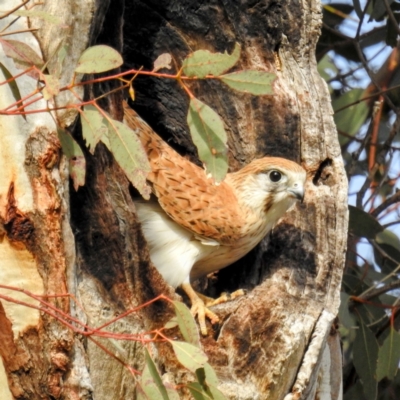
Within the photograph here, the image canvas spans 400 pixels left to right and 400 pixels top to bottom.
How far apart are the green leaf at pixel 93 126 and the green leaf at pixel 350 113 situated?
2.75 m

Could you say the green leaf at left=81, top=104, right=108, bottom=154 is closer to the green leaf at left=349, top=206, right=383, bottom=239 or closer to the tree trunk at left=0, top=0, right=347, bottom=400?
the tree trunk at left=0, top=0, right=347, bottom=400

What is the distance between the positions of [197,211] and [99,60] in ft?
4.26

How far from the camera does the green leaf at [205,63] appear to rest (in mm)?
2170

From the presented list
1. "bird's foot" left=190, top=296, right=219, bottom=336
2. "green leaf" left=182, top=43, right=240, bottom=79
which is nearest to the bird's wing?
"bird's foot" left=190, top=296, right=219, bottom=336

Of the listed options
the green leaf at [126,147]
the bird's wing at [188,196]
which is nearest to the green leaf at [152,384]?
the green leaf at [126,147]

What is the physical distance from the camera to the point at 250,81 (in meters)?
2.23

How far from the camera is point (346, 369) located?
4492mm

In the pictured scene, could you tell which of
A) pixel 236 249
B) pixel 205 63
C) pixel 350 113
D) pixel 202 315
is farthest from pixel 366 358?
pixel 205 63

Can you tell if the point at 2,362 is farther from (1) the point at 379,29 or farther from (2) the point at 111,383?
(1) the point at 379,29

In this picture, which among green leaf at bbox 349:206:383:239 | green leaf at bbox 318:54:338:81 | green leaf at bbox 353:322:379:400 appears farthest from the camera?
green leaf at bbox 318:54:338:81

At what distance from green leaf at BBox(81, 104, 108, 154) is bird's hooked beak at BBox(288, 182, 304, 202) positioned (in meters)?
1.24

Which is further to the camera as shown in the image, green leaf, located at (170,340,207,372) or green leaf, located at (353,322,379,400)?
green leaf, located at (353,322,379,400)

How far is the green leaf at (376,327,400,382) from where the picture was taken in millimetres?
3785

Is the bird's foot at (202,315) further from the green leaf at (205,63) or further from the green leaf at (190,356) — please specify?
the green leaf at (205,63)
